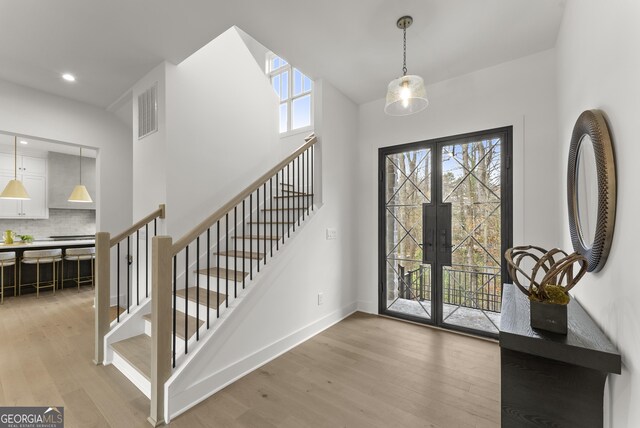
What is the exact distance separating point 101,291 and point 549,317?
335 cm

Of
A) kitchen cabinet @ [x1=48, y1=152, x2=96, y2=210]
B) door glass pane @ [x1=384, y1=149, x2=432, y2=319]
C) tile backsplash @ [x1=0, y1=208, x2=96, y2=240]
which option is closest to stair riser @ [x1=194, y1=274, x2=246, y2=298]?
door glass pane @ [x1=384, y1=149, x2=432, y2=319]

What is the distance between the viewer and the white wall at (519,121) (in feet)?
8.90

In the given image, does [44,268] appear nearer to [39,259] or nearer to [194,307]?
[39,259]

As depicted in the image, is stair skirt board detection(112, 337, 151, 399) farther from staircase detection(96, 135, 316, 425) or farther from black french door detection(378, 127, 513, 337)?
black french door detection(378, 127, 513, 337)

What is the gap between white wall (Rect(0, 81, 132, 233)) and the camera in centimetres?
348

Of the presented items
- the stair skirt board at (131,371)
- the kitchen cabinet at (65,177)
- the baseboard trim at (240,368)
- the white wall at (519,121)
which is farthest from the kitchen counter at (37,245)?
the white wall at (519,121)

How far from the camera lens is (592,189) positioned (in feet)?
4.67

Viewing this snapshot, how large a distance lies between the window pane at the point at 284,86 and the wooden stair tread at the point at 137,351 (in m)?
4.34

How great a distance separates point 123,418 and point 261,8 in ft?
10.4

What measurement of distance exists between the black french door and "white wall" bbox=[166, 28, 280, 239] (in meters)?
1.92

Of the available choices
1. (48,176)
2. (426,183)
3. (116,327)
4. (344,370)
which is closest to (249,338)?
(344,370)

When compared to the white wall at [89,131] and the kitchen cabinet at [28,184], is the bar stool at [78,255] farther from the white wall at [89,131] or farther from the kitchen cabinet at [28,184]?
the kitchen cabinet at [28,184]

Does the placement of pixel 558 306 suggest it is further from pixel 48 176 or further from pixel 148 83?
pixel 48 176

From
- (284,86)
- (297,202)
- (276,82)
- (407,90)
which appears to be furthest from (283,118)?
(407,90)
